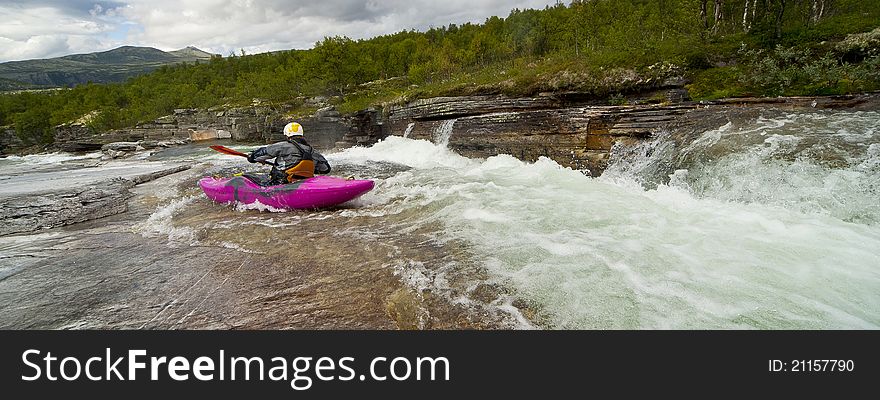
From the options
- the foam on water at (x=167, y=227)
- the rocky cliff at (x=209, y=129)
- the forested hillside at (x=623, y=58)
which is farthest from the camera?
the rocky cliff at (x=209, y=129)

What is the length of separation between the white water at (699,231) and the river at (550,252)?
26 millimetres

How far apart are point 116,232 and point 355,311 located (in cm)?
622

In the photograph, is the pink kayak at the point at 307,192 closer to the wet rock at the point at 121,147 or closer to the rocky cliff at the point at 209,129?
the rocky cliff at the point at 209,129

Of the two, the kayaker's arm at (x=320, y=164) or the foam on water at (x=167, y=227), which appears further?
the kayaker's arm at (x=320, y=164)

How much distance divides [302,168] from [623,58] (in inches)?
539

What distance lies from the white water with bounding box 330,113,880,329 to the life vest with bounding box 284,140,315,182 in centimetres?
152

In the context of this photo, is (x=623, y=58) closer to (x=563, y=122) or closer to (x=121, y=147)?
(x=563, y=122)

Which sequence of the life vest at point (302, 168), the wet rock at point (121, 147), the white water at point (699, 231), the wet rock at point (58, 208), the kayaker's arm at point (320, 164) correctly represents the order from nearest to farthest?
the white water at point (699, 231) < the life vest at point (302, 168) < the wet rock at point (58, 208) < the kayaker's arm at point (320, 164) < the wet rock at point (121, 147)

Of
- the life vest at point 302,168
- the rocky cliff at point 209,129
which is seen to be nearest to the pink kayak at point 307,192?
the life vest at point 302,168

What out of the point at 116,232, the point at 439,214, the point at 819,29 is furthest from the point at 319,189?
the point at 819,29

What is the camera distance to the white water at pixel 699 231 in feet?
11.8

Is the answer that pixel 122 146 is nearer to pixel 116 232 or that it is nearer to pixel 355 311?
pixel 116 232

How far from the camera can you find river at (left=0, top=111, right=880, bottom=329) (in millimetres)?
3594

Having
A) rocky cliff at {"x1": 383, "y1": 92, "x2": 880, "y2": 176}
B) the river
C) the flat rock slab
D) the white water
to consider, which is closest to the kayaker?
the river
